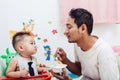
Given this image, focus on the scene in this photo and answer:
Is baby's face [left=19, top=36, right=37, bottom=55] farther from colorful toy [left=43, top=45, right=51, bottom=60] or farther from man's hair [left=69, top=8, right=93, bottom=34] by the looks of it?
colorful toy [left=43, top=45, right=51, bottom=60]

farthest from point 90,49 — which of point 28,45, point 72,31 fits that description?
point 28,45

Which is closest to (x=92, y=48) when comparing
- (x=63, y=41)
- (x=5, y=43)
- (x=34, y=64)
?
(x=34, y=64)

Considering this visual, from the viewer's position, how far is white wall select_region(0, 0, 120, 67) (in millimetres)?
1882

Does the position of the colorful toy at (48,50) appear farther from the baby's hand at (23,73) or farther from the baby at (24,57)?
the baby's hand at (23,73)

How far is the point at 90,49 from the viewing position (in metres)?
1.48

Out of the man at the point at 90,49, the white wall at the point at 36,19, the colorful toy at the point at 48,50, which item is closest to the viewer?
the man at the point at 90,49

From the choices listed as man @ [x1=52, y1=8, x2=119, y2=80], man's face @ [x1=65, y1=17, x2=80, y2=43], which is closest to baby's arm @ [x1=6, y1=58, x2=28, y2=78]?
man @ [x1=52, y1=8, x2=119, y2=80]

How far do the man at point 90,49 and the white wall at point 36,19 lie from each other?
1.68 feet

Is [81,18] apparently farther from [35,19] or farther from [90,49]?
[35,19]

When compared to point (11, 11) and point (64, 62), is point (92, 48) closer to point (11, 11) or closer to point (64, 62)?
point (64, 62)

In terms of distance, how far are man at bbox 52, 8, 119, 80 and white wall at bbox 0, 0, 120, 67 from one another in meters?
0.51

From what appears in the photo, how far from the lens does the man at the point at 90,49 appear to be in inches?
55.6

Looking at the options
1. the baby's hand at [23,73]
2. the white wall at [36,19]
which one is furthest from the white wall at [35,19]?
the baby's hand at [23,73]

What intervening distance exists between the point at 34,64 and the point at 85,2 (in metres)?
0.80
